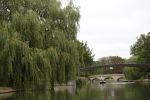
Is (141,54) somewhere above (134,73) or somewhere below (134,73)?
above

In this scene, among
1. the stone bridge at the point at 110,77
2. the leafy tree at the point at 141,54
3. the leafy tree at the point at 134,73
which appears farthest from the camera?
the stone bridge at the point at 110,77

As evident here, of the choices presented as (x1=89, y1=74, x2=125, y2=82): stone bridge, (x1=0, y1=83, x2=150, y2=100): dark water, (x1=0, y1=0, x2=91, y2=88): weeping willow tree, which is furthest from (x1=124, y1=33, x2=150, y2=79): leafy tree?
(x1=0, y1=0, x2=91, y2=88): weeping willow tree

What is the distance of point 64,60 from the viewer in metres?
24.2

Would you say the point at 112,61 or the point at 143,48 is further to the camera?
the point at 112,61

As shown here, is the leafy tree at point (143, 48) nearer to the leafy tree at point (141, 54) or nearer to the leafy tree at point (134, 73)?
the leafy tree at point (141, 54)

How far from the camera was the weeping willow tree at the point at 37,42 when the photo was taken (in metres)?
22.0

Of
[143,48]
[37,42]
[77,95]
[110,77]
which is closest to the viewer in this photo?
[37,42]

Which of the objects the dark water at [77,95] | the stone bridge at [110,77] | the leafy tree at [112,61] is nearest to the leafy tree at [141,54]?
the stone bridge at [110,77]

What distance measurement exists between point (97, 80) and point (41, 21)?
7717 centimetres

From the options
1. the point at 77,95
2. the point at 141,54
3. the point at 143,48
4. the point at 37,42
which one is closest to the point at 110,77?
the point at 143,48

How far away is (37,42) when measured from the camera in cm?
2364

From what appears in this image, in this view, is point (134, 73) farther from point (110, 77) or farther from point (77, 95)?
point (77, 95)

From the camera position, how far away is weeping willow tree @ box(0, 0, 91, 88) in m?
22.0

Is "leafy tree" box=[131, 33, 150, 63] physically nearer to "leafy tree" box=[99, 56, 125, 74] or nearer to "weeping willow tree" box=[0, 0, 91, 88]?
"weeping willow tree" box=[0, 0, 91, 88]
